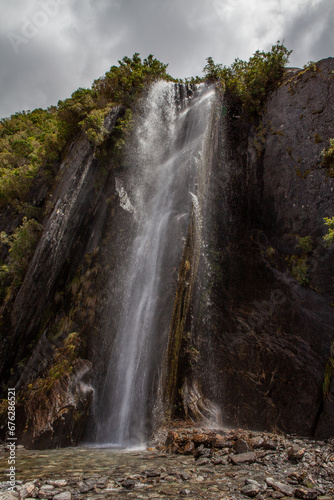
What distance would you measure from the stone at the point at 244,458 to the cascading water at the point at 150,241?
3.67 meters

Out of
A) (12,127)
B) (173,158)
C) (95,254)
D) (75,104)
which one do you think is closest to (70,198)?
(95,254)

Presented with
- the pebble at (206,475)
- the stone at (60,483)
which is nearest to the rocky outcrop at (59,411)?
the pebble at (206,475)

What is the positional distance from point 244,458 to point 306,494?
1.87 metres

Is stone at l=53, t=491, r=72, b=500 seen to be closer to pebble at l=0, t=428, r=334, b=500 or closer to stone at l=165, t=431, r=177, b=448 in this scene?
pebble at l=0, t=428, r=334, b=500

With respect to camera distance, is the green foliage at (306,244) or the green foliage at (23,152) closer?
the green foliage at (306,244)

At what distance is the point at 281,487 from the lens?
4.22 m

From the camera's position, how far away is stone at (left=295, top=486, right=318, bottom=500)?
3949mm

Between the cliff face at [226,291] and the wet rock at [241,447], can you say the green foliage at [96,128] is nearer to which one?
the cliff face at [226,291]

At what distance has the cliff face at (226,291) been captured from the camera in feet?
32.0

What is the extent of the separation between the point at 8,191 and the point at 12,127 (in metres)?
18.2

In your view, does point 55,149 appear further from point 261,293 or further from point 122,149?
point 261,293

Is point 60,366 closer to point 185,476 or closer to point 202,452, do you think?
point 202,452

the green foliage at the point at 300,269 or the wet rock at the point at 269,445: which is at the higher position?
the green foliage at the point at 300,269

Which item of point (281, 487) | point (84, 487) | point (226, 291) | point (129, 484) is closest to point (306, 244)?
point (226, 291)
